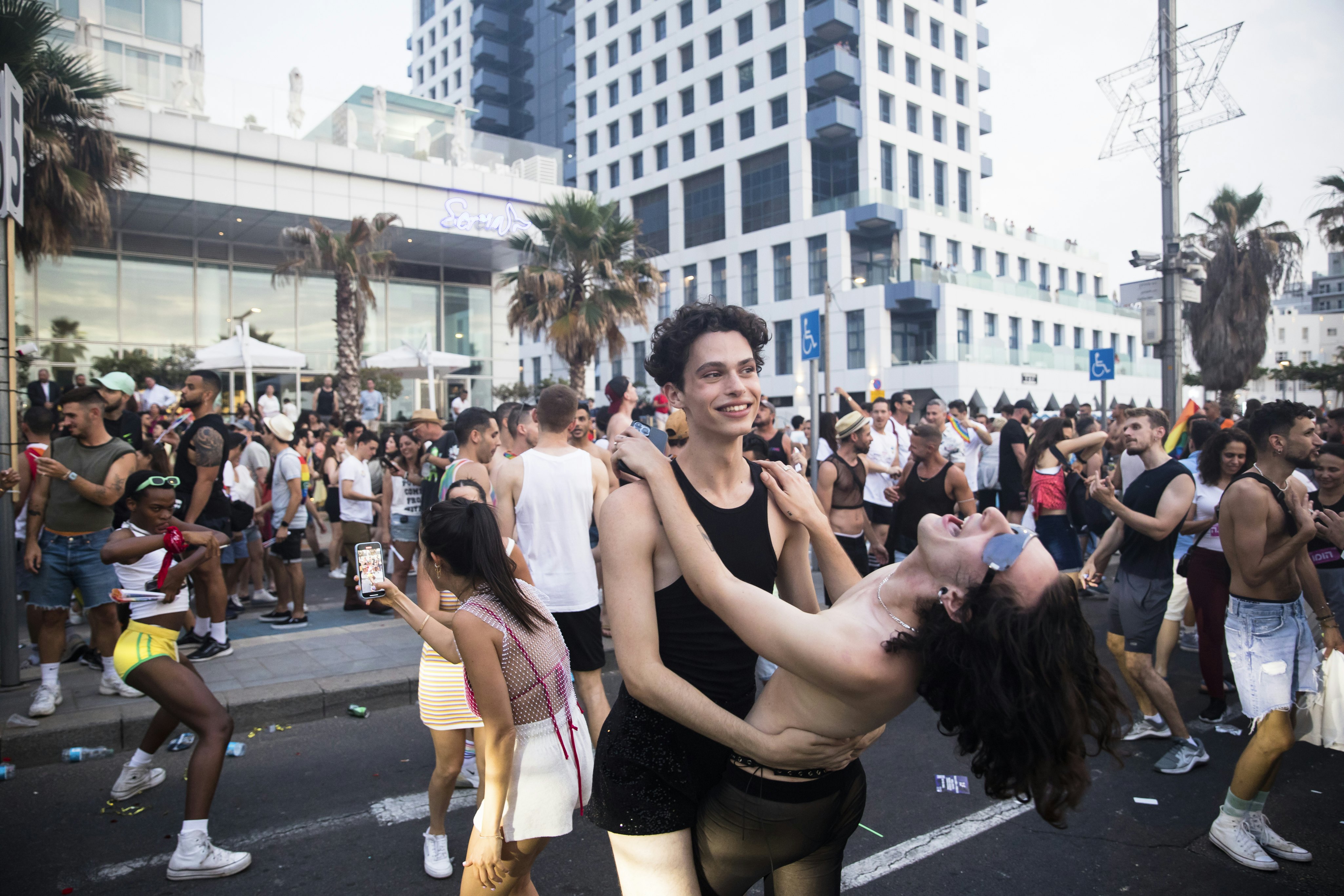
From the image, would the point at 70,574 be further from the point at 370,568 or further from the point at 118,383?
the point at 370,568

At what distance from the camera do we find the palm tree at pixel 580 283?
20.2 metres

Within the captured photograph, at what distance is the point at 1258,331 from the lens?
29719 mm

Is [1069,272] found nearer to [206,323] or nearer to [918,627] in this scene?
[206,323]

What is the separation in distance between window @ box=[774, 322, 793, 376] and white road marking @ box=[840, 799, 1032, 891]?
37.4 metres

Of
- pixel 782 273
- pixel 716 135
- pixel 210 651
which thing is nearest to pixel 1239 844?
pixel 210 651

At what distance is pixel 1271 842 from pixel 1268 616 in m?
1.02

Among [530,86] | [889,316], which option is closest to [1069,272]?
[889,316]

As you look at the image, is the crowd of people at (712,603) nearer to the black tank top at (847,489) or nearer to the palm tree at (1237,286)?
the black tank top at (847,489)

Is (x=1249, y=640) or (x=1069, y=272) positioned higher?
(x=1069, y=272)

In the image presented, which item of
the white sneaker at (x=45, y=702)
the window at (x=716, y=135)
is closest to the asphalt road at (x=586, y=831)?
the white sneaker at (x=45, y=702)

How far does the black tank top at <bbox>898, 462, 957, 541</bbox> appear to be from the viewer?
6598mm

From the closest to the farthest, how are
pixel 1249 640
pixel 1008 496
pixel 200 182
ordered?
pixel 1249 640
pixel 1008 496
pixel 200 182

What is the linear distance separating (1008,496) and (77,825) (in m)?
8.54

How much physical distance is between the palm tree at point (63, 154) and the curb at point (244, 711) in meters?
10.3
